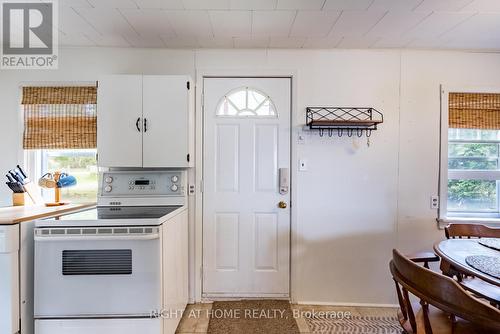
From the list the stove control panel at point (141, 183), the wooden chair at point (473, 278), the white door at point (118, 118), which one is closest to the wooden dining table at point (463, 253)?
the wooden chair at point (473, 278)

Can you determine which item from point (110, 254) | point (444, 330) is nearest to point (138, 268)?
point (110, 254)

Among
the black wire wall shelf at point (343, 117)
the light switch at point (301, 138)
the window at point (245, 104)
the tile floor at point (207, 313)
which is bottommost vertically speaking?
the tile floor at point (207, 313)

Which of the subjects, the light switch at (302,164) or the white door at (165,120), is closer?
the white door at (165,120)

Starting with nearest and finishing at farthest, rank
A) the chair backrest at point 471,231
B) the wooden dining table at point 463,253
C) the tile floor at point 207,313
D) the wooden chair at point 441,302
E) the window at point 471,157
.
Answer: the wooden chair at point 441,302 < the wooden dining table at point 463,253 < the chair backrest at point 471,231 < the tile floor at point 207,313 < the window at point 471,157

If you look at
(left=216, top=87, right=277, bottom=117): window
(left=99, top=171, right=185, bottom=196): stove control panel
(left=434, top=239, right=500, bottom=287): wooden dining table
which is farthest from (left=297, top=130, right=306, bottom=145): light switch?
(left=434, top=239, right=500, bottom=287): wooden dining table

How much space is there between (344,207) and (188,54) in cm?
201

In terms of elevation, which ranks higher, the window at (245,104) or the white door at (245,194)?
the window at (245,104)

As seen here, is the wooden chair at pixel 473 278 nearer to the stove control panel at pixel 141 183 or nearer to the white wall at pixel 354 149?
the white wall at pixel 354 149

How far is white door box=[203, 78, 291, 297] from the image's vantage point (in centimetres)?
239

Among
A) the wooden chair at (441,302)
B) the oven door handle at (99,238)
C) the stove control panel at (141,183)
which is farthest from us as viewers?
the stove control panel at (141,183)

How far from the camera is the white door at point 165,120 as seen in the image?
2.14m

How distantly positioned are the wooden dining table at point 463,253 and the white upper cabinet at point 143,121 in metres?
1.86

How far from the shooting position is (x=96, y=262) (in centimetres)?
158

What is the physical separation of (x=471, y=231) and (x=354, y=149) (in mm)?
1049
